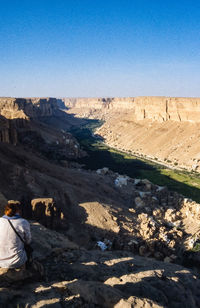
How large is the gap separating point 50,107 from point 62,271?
134064 millimetres

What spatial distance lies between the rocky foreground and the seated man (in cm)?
36

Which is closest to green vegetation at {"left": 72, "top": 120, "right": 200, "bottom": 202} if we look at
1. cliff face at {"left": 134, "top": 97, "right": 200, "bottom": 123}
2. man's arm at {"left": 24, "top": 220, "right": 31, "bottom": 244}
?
cliff face at {"left": 134, "top": 97, "right": 200, "bottom": 123}

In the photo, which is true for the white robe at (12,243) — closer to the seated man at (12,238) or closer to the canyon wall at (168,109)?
the seated man at (12,238)

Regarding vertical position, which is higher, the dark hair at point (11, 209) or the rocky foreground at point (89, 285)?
the dark hair at point (11, 209)

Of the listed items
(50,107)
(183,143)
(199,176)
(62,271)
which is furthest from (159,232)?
(50,107)

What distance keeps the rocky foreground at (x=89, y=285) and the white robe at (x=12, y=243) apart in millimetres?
322

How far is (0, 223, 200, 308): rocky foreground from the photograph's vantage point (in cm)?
575

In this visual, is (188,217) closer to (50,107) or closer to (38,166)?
(38,166)

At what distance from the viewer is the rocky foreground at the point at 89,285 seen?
226 inches

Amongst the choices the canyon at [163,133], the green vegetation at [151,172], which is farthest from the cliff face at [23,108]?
the canyon at [163,133]

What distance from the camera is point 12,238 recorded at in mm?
5352

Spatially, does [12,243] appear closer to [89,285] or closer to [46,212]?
[89,285]

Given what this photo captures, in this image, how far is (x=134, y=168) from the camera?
55.1 metres

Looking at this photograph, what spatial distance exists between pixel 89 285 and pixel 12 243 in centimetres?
257
